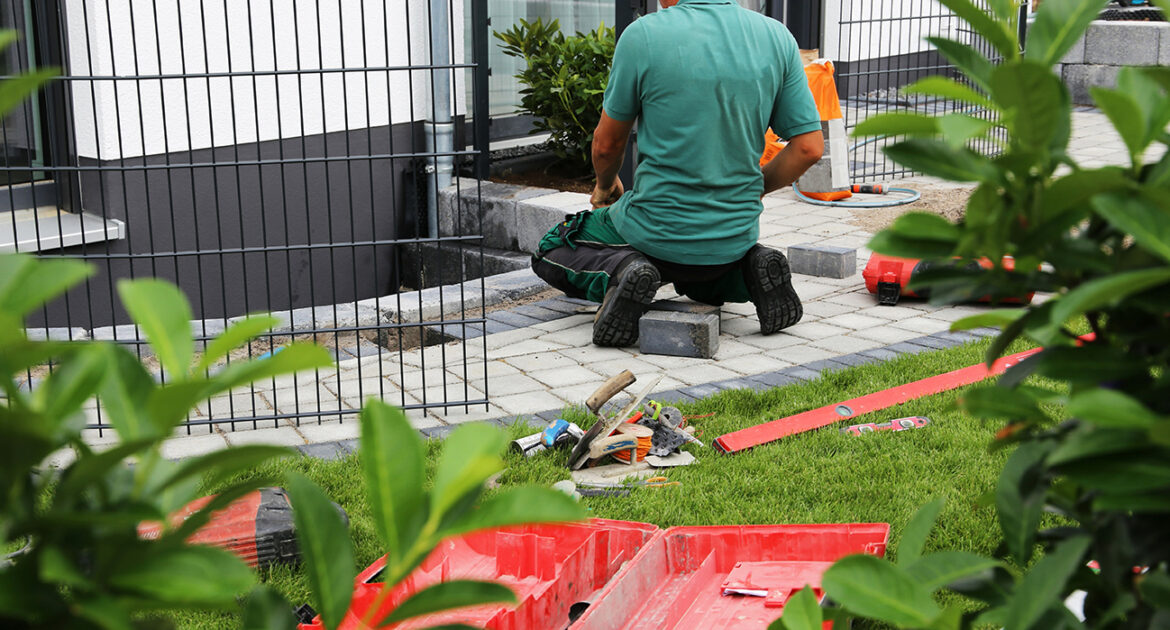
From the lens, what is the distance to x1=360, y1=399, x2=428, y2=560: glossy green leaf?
0.79 m

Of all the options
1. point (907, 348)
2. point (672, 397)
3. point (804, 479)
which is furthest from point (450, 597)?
point (907, 348)

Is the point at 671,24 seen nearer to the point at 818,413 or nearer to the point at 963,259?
the point at 818,413

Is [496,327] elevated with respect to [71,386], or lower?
lower

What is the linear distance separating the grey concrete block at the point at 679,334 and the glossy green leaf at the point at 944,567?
13.5 feet

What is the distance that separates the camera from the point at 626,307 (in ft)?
17.4

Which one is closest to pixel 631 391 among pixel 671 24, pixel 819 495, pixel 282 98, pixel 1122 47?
pixel 819 495

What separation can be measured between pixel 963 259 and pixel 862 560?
0.91 feet

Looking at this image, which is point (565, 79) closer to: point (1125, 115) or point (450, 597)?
point (1125, 115)

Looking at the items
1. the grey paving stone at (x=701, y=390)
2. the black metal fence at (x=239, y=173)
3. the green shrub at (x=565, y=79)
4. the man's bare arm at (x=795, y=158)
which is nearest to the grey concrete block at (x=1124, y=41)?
the green shrub at (x=565, y=79)

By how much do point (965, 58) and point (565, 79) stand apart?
738 cm

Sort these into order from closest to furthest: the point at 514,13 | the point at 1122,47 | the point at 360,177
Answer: the point at 360,177 → the point at 514,13 → the point at 1122,47

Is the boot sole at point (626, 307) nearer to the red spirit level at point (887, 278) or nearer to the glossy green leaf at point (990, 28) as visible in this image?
the red spirit level at point (887, 278)

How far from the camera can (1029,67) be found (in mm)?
880

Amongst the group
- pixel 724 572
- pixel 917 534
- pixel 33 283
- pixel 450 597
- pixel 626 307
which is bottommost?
pixel 724 572
